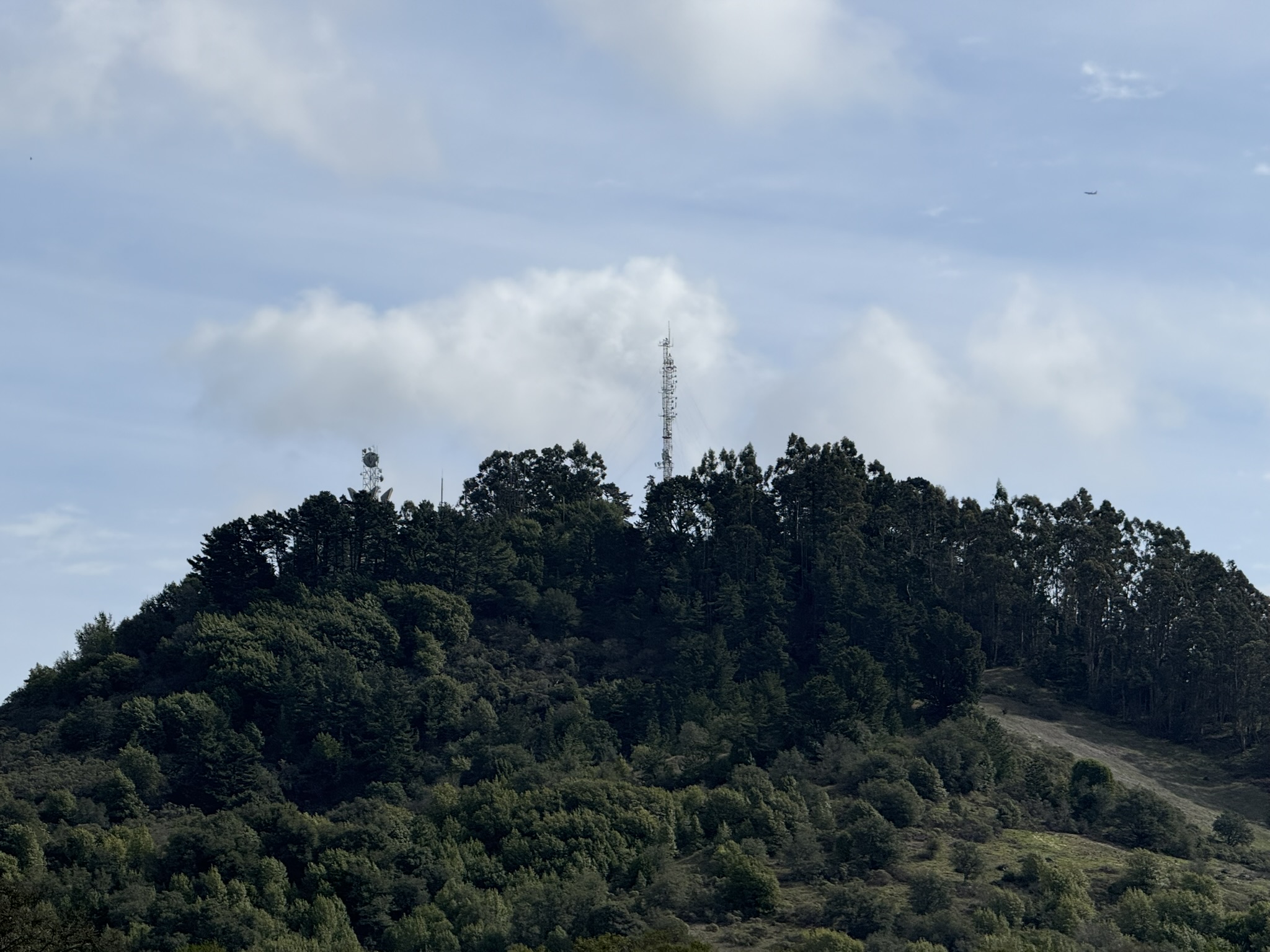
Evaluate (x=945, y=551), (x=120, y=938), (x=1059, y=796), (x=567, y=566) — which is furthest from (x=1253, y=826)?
(x=120, y=938)

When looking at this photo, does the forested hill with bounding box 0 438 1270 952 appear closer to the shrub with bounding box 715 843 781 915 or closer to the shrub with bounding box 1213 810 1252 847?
the shrub with bounding box 715 843 781 915

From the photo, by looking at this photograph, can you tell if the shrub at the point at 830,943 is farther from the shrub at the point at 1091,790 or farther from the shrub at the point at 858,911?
the shrub at the point at 1091,790

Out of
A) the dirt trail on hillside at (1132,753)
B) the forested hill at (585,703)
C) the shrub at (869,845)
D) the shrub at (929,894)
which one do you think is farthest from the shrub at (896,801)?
the dirt trail on hillside at (1132,753)

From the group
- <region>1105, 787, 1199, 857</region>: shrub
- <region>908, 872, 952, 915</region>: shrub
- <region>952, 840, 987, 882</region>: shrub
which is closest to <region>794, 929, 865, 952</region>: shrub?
<region>908, 872, 952, 915</region>: shrub

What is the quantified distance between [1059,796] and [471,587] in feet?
162

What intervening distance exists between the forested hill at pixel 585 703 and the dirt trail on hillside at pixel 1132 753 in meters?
3.44

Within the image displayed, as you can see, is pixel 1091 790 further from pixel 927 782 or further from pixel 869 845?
pixel 869 845

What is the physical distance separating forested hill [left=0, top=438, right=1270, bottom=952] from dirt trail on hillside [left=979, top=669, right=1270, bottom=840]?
344cm

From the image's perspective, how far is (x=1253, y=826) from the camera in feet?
381

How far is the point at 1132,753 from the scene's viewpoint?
126 meters

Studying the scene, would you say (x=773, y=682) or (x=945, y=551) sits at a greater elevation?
(x=945, y=551)

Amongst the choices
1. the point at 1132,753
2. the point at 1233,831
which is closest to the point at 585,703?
the point at 1132,753

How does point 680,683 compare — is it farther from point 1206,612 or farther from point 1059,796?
point 1206,612

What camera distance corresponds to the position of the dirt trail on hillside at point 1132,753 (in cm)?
11925
